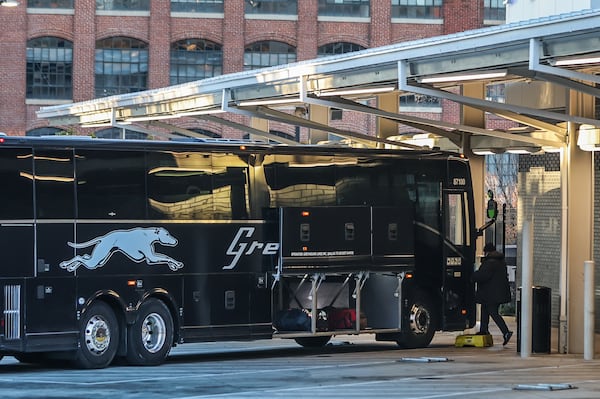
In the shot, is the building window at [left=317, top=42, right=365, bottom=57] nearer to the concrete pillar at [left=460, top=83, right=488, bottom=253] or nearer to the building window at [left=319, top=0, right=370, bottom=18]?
the building window at [left=319, top=0, right=370, bottom=18]

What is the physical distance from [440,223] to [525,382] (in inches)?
289

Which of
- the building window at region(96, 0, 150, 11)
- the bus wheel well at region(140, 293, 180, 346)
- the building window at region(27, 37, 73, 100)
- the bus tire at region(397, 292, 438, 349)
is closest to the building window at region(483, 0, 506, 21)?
the building window at region(96, 0, 150, 11)

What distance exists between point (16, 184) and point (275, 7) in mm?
50150

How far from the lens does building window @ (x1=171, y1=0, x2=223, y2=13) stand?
67194 millimetres

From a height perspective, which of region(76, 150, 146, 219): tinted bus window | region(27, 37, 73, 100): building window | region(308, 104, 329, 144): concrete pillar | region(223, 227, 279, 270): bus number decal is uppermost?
region(27, 37, 73, 100): building window

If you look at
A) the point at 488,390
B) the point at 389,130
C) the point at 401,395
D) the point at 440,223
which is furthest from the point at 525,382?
the point at 389,130

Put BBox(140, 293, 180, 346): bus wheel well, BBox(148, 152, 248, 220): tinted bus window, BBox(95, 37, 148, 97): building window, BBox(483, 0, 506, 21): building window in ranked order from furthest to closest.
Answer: BBox(483, 0, 506, 21): building window → BBox(95, 37, 148, 97): building window → BBox(140, 293, 180, 346): bus wheel well → BBox(148, 152, 248, 220): tinted bus window

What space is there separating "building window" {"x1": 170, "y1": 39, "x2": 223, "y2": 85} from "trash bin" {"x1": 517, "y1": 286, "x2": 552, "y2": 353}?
4516 cm

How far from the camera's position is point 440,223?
2472 centimetres

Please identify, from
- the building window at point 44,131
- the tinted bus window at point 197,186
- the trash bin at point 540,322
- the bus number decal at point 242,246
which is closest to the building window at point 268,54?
the building window at point 44,131

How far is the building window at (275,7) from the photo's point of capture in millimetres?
68000

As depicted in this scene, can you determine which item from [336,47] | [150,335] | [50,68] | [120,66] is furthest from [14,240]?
[336,47]

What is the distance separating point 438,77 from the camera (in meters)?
21.4

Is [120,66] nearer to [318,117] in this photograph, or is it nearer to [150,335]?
[318,117]
